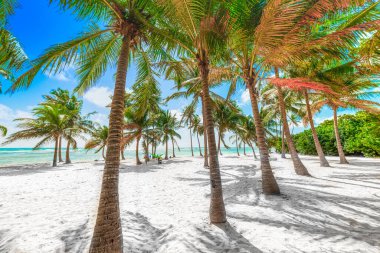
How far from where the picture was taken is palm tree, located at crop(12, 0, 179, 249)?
2.73 metres

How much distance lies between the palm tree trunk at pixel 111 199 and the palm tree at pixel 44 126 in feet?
60.9

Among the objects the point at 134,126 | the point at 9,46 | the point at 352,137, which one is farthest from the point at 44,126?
the point at 352,137

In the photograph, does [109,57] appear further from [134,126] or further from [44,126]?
[44,126]

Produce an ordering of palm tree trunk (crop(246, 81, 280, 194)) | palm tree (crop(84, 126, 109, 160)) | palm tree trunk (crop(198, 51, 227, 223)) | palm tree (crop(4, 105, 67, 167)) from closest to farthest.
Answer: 1. palm tree trunk (crop(198, 51, 227, 223))
2. palm tree trunk (crop(246, 81, 280, 194))
3. palm tree (crop(4, 105, 67, 167))
4. palm tree (crop(84, 126, 109, 160))

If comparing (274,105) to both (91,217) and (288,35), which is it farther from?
(91,217)

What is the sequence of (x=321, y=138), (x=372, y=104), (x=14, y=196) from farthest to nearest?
(x=321, y=138) → (x=372, y=104) → (x=14, y=196)

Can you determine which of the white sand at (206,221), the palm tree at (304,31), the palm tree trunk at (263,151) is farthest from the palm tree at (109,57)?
the palm tree trunk at (263,151)

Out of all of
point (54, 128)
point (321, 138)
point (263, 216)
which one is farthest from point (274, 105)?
point (54, 128)

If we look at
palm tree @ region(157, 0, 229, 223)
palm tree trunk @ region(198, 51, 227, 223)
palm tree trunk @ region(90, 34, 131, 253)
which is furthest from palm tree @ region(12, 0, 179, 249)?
palm tree trunk @ region(198, 51, 227, 223)

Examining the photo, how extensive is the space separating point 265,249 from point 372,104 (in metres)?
12.1

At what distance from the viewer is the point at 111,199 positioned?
9.19 feet

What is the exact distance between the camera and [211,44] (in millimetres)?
3980

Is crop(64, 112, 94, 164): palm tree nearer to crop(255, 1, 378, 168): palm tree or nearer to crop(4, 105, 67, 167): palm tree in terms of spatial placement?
crop(4, 105, 67, 167): palm tree

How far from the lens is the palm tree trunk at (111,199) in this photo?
2.60 m
